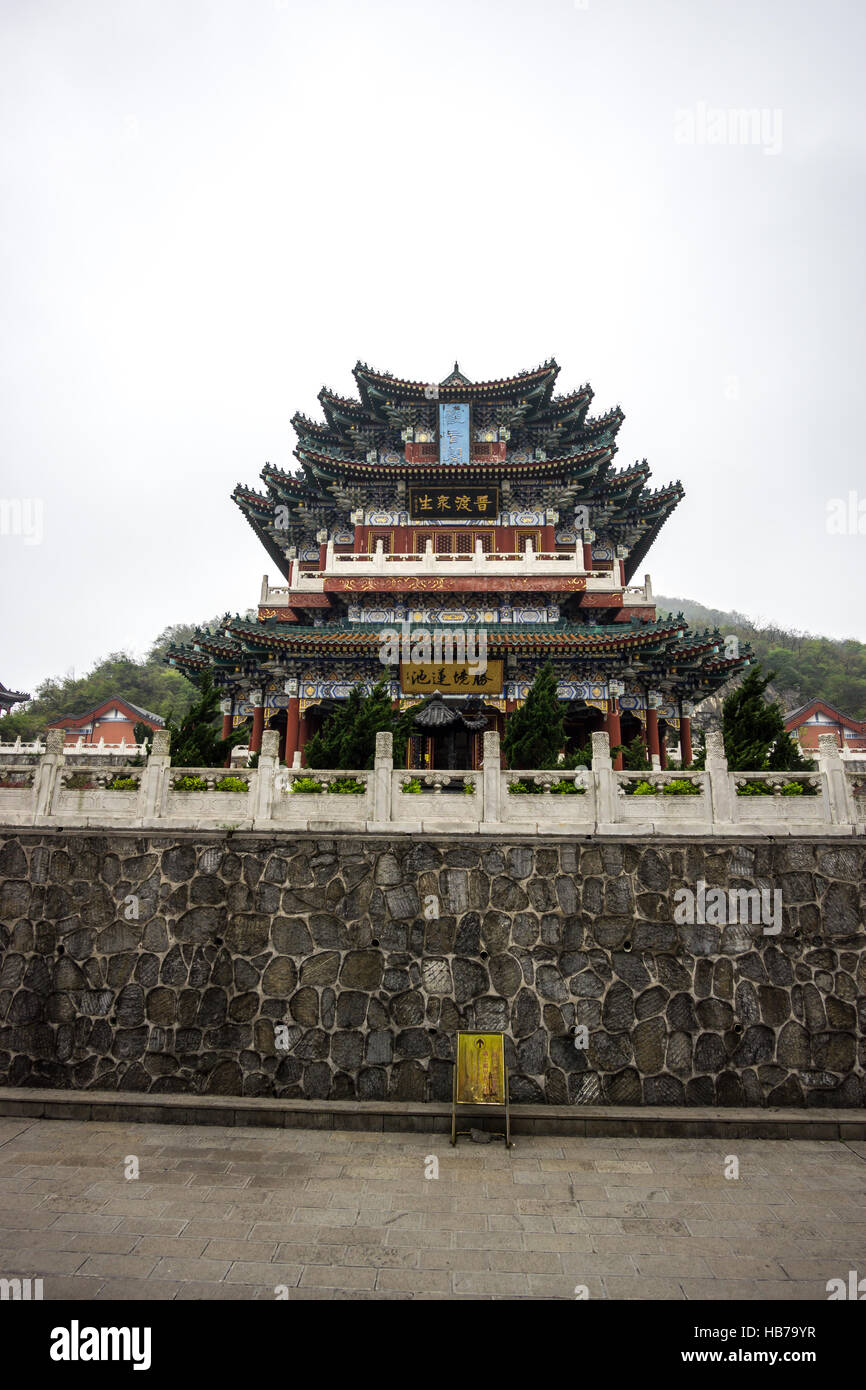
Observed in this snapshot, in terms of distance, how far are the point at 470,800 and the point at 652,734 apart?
39.8 feet

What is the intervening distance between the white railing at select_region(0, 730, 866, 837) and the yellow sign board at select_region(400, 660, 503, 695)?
9841 mm

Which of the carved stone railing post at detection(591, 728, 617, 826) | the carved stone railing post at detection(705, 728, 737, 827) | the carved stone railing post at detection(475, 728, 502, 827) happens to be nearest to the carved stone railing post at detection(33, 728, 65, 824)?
the carved stone railing post at detection(475, 728, 502, 827)

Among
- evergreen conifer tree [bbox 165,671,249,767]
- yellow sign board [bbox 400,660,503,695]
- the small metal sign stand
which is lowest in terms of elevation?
the small metal sign stand

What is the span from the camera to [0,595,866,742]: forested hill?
190ft

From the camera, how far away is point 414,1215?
271 inches

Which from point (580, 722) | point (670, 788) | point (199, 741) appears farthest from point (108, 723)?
point (670, 788)

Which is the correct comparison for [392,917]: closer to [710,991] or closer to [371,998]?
[371,998]

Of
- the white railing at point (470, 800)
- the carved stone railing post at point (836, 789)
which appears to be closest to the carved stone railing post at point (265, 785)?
the white railing at point (470, 800)

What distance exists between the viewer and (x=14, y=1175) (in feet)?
25.0

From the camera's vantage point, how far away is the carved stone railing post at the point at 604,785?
10.1m

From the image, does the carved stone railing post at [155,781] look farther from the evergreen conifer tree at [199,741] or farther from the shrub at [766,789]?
the shrub at [766,789]

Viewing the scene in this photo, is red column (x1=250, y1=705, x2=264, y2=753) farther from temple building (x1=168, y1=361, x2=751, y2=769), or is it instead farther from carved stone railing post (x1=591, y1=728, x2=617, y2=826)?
carved stone railing post (x1=591, y1=728, x2=617, y2=826)

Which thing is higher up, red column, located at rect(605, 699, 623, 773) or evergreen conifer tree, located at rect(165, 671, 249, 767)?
red column, located at rect(605, 699, 623, 773)

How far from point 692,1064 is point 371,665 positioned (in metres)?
14.2
